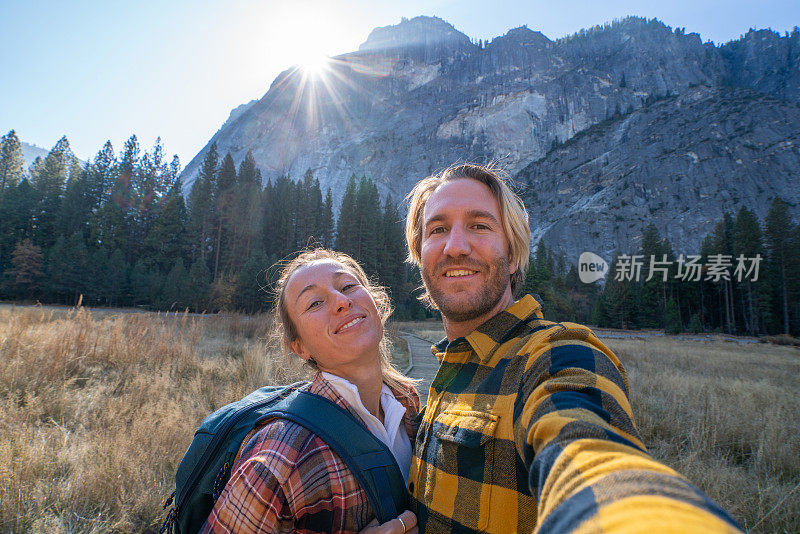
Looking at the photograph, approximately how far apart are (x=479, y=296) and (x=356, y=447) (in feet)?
3.08

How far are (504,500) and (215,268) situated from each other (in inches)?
1752

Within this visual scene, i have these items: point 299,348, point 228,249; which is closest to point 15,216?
point 228,249

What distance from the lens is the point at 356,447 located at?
1.44 meters

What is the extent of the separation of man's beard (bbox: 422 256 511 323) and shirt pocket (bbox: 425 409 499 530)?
58 centimetres

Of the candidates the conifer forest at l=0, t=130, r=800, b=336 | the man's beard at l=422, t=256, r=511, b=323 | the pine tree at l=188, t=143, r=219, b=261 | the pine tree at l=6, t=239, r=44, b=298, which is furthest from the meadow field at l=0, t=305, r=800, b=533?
the pine tree at l=188, t=143, r=219, b=261

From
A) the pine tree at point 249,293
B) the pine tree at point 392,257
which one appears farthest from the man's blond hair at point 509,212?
the pine tree at point 392,257

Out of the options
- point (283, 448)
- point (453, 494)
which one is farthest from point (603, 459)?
point (283, 448)

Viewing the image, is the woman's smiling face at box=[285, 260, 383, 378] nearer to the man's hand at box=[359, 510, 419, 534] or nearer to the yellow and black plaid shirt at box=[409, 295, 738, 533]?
the yellow and black plaid shirt at box=[409, 295, 738, 533]

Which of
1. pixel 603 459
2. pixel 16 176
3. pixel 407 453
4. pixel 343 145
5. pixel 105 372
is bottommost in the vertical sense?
pixel 105 372

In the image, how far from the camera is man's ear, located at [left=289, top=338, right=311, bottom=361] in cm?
216

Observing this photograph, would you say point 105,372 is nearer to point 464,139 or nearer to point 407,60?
point 464,139

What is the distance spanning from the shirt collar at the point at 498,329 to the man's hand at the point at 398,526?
69cm

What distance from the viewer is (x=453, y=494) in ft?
4.28

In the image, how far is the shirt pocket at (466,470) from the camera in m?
1.22
